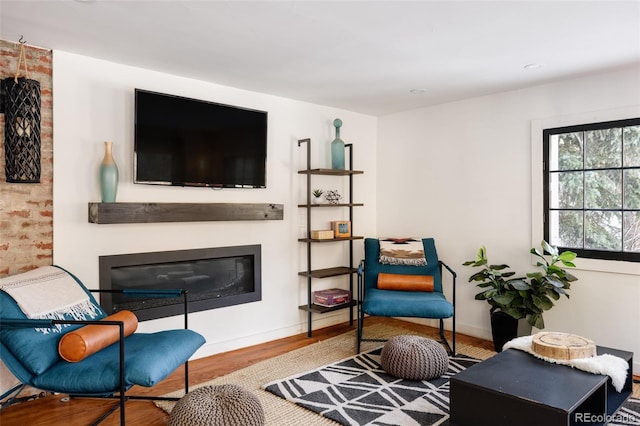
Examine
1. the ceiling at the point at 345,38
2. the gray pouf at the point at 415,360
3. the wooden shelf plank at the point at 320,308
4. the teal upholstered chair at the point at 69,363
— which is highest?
the ceiling at the point at 345,38

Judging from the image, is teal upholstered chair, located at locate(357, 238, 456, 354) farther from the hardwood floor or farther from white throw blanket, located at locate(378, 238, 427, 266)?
the hardwood floor

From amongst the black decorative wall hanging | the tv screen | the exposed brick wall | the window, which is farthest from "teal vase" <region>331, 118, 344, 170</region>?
the black decorative wall hanging

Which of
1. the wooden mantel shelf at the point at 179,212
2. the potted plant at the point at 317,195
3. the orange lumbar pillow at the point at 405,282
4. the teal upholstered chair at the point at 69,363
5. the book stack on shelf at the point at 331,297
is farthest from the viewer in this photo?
the potted plant at the point at 317,195

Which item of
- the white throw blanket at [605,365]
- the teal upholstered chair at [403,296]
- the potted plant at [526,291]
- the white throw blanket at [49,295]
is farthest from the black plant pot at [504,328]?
the white throw blanket at [49,295]

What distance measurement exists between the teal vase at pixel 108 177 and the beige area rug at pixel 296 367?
137cm

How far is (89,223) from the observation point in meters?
3.03

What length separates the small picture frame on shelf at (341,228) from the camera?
4.38 metres

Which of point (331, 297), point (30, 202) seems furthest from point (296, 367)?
point (30, 202)

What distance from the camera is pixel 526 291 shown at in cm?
348

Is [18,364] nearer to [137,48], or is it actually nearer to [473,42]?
[137,48]

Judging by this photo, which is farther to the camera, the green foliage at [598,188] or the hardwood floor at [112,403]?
the green foliage at [598,188]

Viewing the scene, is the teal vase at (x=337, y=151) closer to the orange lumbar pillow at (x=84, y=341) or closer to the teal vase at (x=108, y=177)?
the teal vase at (x=108, y=177)

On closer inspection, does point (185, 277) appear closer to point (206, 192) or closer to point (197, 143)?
point (206, 192)

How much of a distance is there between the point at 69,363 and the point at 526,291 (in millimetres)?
3137
